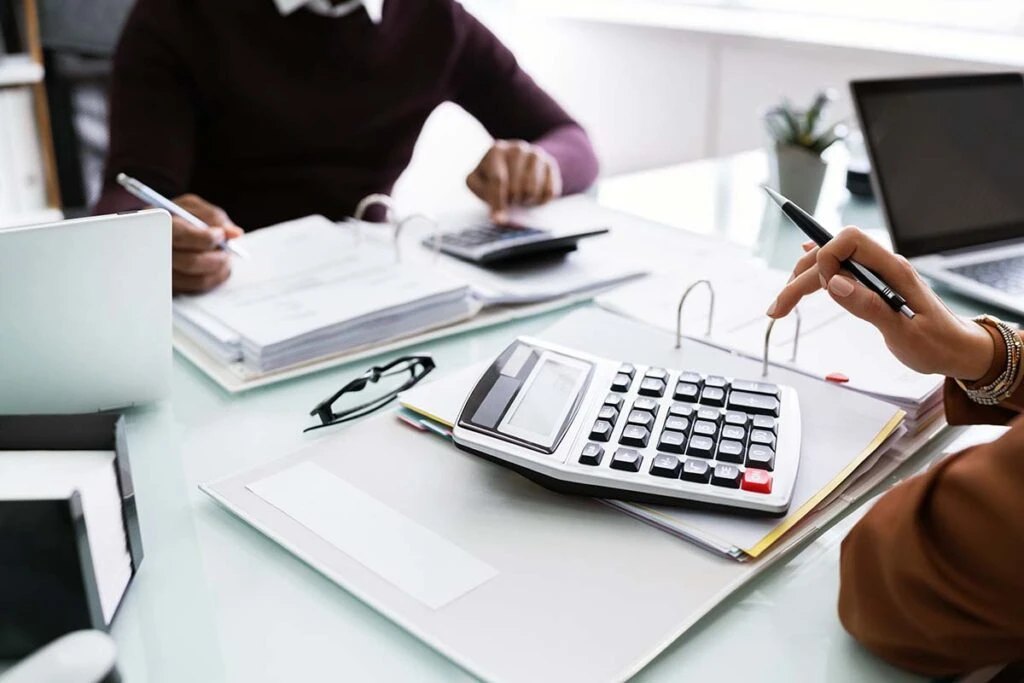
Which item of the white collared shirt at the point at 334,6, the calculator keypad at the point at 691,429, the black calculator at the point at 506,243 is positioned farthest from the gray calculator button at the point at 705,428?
the white collared shirt at the point at 334,6

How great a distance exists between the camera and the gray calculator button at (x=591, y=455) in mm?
635

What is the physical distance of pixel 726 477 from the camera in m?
0.61

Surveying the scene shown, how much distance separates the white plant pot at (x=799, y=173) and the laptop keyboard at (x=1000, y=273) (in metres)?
0.31

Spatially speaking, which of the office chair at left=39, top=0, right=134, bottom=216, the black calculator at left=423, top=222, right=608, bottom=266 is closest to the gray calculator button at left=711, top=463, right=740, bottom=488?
the black calculator at left=423, top=222, right=608, bottom=266

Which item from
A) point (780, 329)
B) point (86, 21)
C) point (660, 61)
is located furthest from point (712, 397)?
point (660, 61)

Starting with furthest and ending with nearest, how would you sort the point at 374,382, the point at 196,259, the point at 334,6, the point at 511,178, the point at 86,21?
the point at 86,21 < the point at 334,6 < the point at 511,178 < the point at 196,259 < the point at 374,382

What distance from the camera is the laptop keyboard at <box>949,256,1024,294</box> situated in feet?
3.44

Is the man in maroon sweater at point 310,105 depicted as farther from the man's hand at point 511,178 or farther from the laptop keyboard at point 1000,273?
the laptop keyboard at point 1000,273

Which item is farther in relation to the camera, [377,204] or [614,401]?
[377,204]

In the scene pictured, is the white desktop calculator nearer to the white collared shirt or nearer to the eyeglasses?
the eyeglasses

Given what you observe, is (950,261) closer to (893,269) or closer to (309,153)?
(893,269)

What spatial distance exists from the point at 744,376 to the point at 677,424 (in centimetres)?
16

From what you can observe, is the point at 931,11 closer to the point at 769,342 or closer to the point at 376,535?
the point at 769,342

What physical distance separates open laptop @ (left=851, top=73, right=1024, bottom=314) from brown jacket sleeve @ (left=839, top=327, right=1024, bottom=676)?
65 cm
